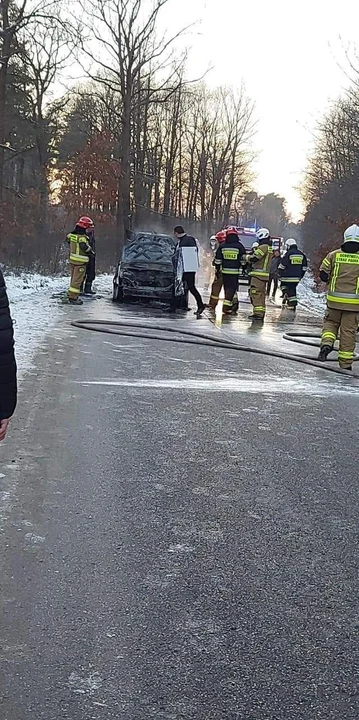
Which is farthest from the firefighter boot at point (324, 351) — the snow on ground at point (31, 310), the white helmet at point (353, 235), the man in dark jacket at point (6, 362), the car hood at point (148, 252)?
the car hood at point (148, 252)

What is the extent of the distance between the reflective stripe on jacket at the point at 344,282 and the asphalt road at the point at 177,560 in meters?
2.88

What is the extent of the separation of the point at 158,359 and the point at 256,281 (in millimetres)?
6204

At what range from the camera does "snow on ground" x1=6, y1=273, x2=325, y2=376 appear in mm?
10075

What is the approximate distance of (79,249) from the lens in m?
16.5

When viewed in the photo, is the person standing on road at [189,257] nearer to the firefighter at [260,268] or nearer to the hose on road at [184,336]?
the firefighter at [260,268]

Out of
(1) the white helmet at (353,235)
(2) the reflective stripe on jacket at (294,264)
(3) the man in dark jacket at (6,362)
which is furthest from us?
(2) the reflective stripe on jacket at (294,264)

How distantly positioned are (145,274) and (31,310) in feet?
11.3

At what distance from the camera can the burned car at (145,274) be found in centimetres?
1698

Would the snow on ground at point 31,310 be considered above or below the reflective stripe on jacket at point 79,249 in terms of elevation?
below

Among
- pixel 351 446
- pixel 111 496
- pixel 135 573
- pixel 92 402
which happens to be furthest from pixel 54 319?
pixel 135 573

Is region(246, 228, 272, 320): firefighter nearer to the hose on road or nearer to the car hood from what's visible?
the car hood

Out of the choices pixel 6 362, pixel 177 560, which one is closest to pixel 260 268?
pixel 177 560

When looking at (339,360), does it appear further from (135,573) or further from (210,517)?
Answer: (135,573)

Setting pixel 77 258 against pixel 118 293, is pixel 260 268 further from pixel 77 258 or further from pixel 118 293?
pixel 77 258
